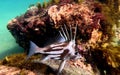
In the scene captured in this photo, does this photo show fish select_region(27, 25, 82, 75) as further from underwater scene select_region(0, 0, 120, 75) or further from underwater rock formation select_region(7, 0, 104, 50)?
underwater rock formation select_region(7, 0, 104, 50)

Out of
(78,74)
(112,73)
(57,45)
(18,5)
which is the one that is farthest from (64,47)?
(18,5)

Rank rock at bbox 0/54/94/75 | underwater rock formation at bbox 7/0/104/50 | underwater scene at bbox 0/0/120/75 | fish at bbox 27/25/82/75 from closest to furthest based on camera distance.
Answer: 1. fish at bbox 27/25/82/75
2. rock at bbox 0/54/94/75
3. underwater scene at bbox 0/0/120/75
4. underwater rock formation at bbox 7/0/104/50

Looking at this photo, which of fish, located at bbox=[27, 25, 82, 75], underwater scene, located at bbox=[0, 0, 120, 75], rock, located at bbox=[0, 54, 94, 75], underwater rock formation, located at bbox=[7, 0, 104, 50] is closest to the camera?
fish, located at bbox=[27, 25, 82, 75]

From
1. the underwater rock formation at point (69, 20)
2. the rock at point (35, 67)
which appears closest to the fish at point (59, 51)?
the rock at point (35, 67)

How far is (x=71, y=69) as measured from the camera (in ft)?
19.6

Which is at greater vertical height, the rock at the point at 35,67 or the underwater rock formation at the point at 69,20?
the underwater rock formation at the point at 69,20

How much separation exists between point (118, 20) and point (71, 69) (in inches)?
128

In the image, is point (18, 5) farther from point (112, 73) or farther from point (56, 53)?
point (56, 53)

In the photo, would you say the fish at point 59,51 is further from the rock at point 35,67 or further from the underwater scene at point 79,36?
the rock at point 35,67

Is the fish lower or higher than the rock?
higher

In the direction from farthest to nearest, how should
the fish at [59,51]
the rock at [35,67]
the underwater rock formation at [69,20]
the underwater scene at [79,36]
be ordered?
Answer: 1. the underwater rock formation at [69,20]
2. the underwater scene at [79,36]
3. the rock at [35,67]
4. the fish at [59,51]

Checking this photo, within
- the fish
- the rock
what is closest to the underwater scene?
the rock

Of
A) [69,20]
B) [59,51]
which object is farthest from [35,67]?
[69,20]

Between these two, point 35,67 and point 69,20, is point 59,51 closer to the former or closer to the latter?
point 35,67
